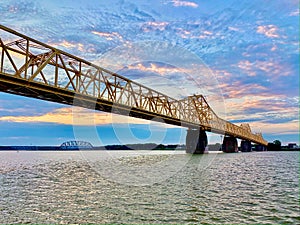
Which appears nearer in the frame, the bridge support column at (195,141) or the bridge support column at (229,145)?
the bridge support column at (195,141)

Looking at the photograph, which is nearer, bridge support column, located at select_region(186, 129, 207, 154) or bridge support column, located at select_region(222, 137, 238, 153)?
bridge support column, located at select_region(186, 129, 207, 154)

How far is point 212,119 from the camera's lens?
145000 millimetres

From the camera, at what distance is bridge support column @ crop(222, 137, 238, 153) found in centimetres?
17325

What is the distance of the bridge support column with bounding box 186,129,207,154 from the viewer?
123688mm

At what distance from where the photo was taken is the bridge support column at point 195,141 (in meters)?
124

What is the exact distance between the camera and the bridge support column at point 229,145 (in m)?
173

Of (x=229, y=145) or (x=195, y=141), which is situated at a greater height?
(x=195, y=141)

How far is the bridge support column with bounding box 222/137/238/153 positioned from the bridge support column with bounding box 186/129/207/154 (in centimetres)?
5232

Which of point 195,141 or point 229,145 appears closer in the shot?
point 195,141

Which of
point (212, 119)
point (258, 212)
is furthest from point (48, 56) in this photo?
point (212, 119)

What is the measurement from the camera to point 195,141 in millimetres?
123688

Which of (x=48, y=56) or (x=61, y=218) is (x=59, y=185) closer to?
(x=61, y=218)

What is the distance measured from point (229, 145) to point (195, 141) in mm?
56385

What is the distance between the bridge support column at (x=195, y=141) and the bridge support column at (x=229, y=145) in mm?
52316
